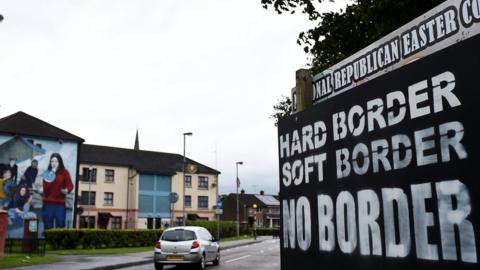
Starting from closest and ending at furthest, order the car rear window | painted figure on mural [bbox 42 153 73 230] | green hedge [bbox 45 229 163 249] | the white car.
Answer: the white car, the car rear window, green hedge [bbox 45 229 163 249], painted figure on mural [bbox 42 153 73 230]

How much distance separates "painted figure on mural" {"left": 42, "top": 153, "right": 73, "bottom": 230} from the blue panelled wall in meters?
18.4

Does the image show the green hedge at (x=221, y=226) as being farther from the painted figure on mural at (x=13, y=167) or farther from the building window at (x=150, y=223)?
the painted figure on mural at (x=13, y=167)

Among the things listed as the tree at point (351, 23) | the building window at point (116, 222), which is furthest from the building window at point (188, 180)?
the tree at point (351, 23)

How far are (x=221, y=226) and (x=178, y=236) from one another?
1308 inches

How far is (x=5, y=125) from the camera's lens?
45125 mm

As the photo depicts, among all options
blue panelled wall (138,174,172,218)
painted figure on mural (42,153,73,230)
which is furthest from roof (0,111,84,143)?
blue panelled wall (138,174,172,218)

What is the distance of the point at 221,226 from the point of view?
4972 centimetres

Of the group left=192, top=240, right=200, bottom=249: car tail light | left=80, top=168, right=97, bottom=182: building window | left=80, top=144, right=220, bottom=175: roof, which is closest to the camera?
left=192, top=240, right=200, bottom=249: car tail light

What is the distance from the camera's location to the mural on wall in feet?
144

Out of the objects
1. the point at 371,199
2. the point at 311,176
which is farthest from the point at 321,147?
the point at 371,199

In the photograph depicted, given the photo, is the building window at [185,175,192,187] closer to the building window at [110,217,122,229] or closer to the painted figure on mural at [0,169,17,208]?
the building window at [110,217,122,229]

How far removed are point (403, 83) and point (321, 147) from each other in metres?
0.79

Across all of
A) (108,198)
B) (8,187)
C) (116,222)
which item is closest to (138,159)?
(108,198)

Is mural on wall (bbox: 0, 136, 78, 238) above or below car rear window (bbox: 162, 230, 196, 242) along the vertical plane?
above
